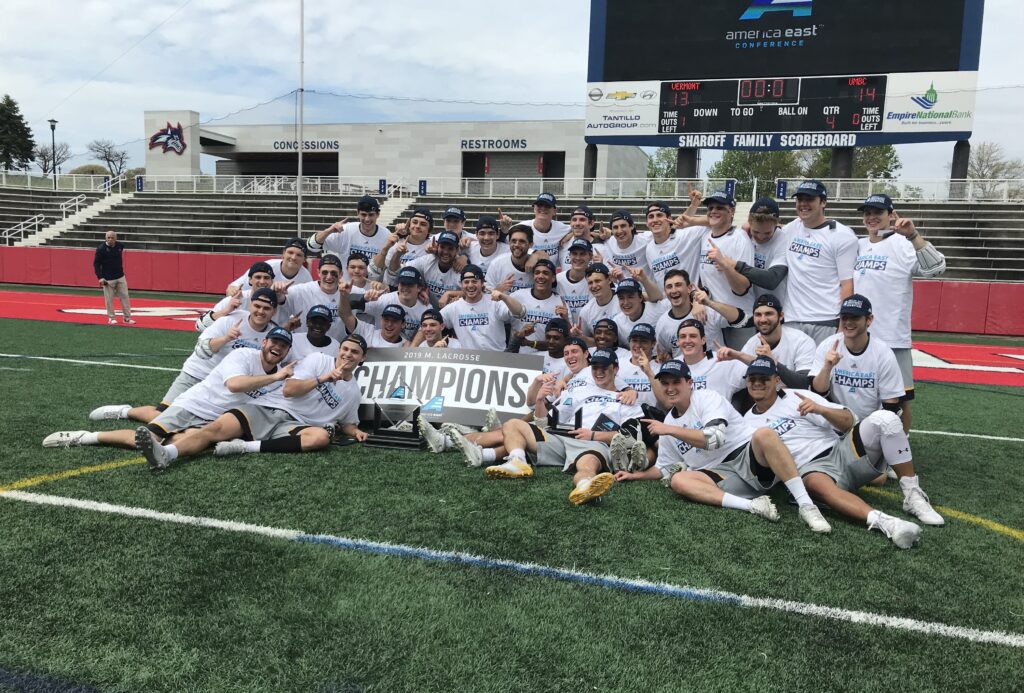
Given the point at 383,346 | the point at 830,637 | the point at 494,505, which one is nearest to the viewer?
the point at 830,637

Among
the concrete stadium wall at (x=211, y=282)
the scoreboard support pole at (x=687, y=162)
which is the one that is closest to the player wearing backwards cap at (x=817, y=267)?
the concrete stadium wall at (x=211, y=282)

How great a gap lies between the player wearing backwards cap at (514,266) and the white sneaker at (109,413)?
3955 mm

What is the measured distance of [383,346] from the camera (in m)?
7.02

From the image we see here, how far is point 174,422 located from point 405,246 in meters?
3.18

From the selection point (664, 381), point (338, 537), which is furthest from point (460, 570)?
point (664, 381)

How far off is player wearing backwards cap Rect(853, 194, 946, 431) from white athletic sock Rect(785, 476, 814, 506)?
1.69 meters

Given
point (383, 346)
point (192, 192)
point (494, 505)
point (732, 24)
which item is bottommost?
point (494, 505)

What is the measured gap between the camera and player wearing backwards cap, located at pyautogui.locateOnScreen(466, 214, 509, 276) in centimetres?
774

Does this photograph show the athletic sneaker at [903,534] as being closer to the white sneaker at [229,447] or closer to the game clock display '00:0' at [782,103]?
the white sneaker at [229,447]

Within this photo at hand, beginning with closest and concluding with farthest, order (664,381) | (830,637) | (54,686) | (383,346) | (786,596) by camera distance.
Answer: (54,686)
(830,637)
(786,596)
(664,381)
(383,346)

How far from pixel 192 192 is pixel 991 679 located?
118 ft

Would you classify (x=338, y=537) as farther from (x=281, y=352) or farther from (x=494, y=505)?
(x=281, y=352)

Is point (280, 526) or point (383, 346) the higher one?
point (383, 346)

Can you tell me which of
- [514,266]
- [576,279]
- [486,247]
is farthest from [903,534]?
[486,247]
